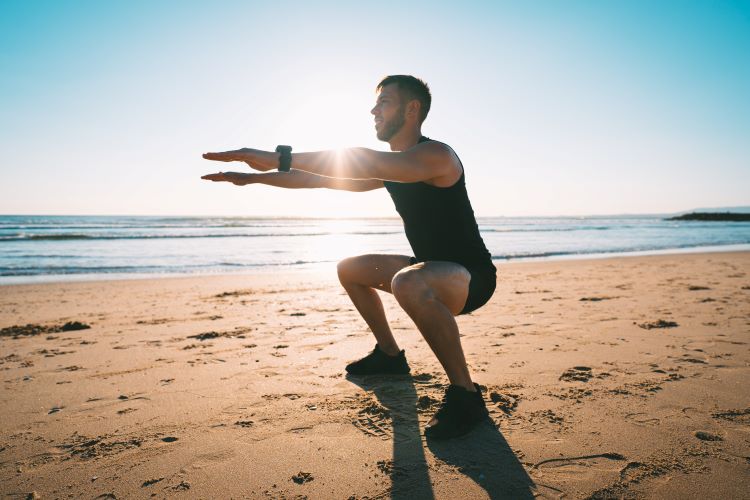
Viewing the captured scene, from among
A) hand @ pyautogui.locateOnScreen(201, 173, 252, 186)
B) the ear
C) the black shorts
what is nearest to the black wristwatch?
hand @ pyautogui.locateOnScreen(201, 173, 252, 186)

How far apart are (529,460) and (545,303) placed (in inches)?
177

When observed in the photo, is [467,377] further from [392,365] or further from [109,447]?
[109,447]

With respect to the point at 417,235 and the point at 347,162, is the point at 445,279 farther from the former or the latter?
the point at 347,162

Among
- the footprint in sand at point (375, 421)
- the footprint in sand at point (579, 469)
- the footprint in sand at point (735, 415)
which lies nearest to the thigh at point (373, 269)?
the footprint in sand at point (375, 421)

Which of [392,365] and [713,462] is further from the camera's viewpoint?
[392,365]

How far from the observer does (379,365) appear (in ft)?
10.8

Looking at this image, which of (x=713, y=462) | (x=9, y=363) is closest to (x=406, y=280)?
(x=713, y=462)

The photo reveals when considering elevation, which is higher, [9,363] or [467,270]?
[467,270]

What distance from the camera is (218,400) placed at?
280 cm

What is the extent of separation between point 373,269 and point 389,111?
3.79 ft

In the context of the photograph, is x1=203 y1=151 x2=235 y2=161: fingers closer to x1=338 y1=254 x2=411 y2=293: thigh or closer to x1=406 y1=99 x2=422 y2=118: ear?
x1=406 y1=99 x2=422 y2=118: ear

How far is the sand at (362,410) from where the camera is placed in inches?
75.1

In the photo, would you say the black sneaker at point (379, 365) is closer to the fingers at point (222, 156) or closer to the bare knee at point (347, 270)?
the bare knee at point (347, 270)

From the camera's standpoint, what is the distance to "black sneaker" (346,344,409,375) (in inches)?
129
